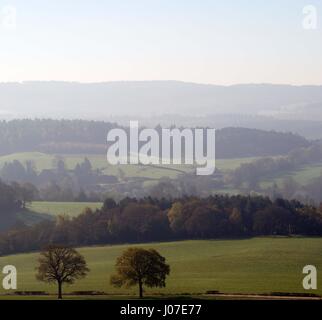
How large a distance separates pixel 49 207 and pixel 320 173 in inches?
2490

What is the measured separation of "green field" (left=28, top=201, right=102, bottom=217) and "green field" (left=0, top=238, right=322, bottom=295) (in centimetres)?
1857

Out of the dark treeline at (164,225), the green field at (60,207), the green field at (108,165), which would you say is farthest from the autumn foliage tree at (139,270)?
Answer: the green field at (108,165)

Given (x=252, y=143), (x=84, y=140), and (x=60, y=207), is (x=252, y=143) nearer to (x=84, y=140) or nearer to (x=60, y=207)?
(x=84, y=140)

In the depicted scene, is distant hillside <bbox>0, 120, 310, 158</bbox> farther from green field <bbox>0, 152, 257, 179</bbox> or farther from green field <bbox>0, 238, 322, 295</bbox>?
green field <bbox>0, 238, 322, 295</bbox>

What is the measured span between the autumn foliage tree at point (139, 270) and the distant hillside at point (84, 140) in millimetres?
105258

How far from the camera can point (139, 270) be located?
31.9 meters

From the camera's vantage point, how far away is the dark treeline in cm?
5488

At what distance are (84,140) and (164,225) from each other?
10276 centimetres

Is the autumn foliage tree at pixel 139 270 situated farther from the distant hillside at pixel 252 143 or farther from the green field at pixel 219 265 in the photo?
the distant hillside at pixel 252 143

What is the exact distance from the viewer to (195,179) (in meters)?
111

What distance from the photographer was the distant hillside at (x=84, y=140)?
5709 inches

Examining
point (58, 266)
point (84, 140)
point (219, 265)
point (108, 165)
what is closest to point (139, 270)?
point (58, 266)

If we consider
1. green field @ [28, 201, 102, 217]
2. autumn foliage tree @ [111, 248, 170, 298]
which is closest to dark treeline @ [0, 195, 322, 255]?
green field @ [28, 201, 102, 217]
